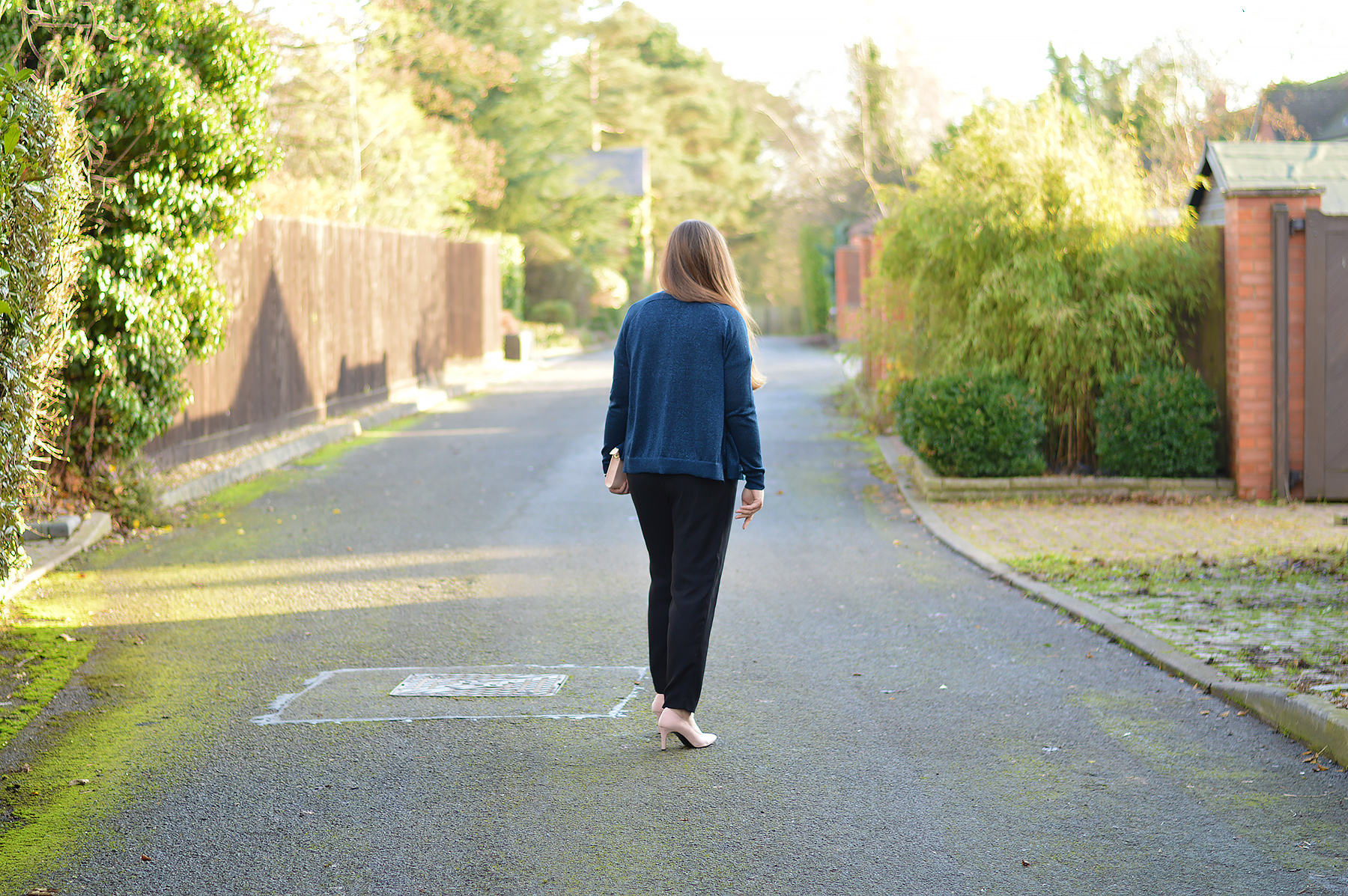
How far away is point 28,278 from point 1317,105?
98.4ft

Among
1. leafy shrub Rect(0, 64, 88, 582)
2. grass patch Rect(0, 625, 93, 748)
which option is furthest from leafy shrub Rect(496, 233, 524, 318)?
grass patch Rect(0, 625, 93, 748)

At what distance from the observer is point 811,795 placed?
411 centimetres

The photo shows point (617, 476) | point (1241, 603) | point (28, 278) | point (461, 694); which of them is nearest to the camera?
point (617, 476)

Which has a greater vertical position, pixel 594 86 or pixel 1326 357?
pixel 594 86

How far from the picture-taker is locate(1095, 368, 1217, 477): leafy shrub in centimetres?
1030

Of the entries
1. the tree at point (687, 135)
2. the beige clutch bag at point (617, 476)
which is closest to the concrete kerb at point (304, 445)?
the beige clutch bag at point (617, 476)

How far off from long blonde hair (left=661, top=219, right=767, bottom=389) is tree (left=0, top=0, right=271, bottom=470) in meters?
4.82

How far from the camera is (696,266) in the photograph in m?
4.55

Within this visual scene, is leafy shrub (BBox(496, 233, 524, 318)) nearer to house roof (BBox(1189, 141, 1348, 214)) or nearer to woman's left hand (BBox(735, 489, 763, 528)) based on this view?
house roof (BBox(1189, 141, 1348, 214))

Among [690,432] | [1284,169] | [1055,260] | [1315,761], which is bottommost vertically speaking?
[1315,761]

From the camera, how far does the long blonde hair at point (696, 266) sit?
454cm

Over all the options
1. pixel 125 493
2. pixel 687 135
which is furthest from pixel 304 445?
pixel 687 135

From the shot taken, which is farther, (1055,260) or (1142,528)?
(1055,260)

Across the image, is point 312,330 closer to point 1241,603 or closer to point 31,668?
point 31,668
